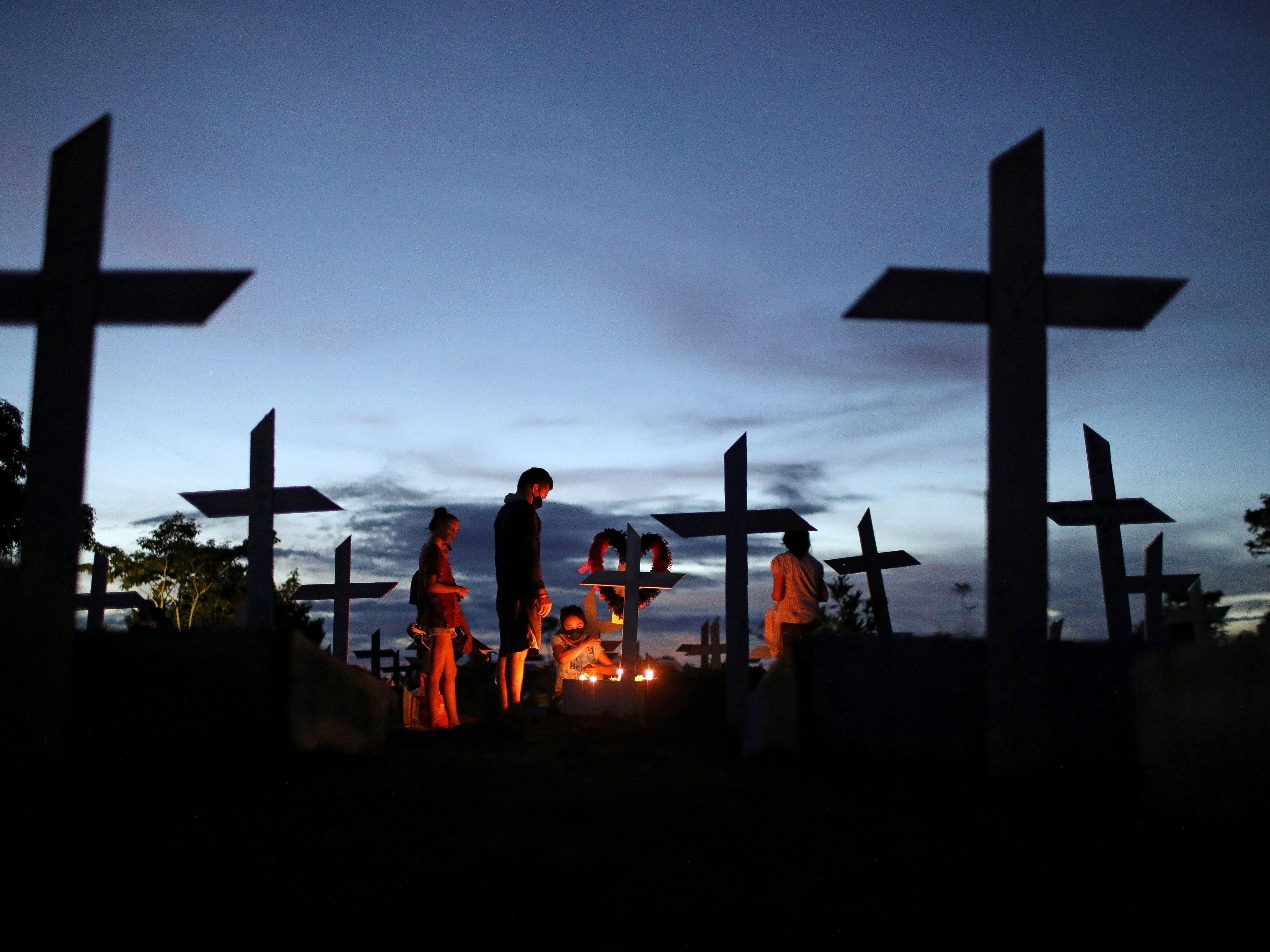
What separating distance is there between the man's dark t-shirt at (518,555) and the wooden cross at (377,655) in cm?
1420

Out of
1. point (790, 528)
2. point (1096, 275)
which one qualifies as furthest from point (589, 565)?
point (1096, 275)

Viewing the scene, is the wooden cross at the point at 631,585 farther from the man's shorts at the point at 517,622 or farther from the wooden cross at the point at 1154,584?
the wooden cross at the point at 1154,584

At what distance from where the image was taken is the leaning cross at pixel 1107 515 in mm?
9680

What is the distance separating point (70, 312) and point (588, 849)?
3450 millimetres

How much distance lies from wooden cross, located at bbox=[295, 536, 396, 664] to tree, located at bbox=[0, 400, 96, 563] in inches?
357

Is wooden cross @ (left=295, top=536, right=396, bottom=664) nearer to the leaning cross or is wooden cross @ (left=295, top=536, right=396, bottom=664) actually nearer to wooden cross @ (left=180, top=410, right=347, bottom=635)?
wooden cross @ (left=180, top=410, right=347, bottom=635)

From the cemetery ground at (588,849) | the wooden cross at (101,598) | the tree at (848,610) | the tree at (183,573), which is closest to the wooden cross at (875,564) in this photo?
the tree at (848,610)

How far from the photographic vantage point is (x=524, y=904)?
2.82 meters

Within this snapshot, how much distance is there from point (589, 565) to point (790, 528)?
6974 millimetres

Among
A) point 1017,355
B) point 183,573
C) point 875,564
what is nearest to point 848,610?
point 875,564

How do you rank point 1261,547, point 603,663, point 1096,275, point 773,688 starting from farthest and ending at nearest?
point 1261,547 → point 603,663 → point 773,688 → point 1096,275

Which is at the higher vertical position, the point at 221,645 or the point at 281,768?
the point at 221,645

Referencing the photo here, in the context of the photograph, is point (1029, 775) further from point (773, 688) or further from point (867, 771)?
point (773, 688)

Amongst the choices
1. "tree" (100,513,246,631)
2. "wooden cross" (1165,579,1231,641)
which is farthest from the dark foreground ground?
"tree" (100,513,246,631)
